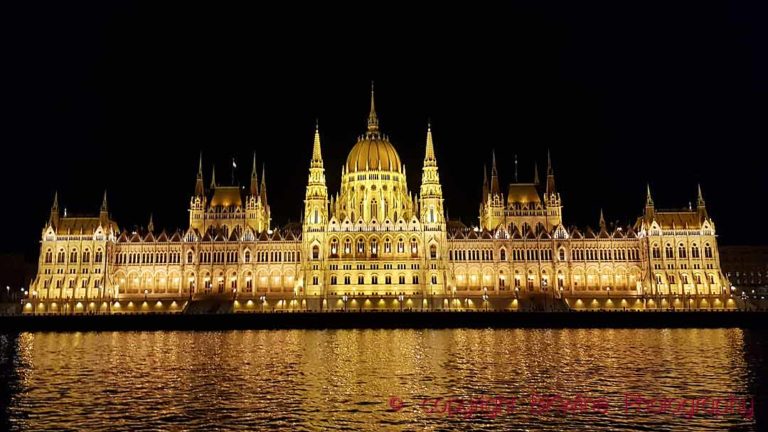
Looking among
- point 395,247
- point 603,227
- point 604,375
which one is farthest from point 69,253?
point 604,375

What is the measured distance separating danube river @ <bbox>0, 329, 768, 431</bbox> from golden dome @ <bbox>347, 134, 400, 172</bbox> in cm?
5403

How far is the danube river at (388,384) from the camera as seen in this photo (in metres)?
29.3

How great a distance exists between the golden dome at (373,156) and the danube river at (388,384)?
54.0 meters

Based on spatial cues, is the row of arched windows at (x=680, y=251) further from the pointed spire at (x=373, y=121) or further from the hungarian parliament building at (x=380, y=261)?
the pointed spire at (x=373, y=121)

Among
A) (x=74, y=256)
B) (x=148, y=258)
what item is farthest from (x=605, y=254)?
(x=74, y=256)

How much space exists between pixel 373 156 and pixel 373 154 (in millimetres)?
463

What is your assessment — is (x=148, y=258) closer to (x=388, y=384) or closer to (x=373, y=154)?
(x=373, y=154)

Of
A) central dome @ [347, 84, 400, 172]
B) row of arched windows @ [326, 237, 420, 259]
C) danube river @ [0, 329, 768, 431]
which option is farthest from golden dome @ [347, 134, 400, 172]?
danube river @ [0, 329, 768, 431]

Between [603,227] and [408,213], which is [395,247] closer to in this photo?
[408,213]

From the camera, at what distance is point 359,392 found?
35344 mm

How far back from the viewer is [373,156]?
371ft

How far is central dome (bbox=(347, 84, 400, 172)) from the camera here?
11225cm

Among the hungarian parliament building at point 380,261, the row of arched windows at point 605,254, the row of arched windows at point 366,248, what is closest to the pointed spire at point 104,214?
the hungarian parliament building at point 380,261

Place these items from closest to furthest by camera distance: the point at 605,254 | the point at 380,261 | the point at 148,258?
the point at 380,261 < the point at 605,254 < the point at 148,258
